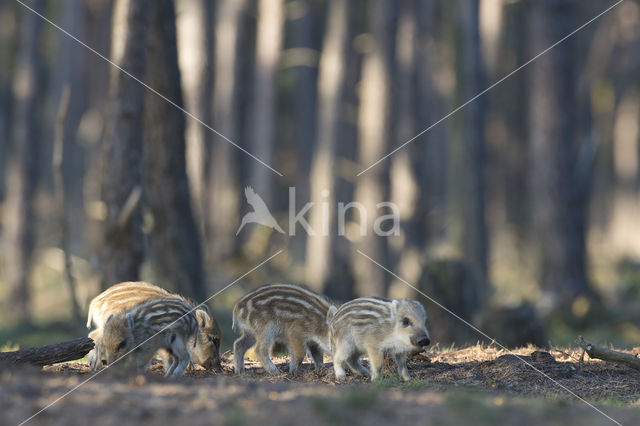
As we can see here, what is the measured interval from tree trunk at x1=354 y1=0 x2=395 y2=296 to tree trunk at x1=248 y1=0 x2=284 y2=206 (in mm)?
3788

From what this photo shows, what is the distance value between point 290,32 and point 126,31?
37.5 meters

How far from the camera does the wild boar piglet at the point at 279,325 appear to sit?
8.20 metres

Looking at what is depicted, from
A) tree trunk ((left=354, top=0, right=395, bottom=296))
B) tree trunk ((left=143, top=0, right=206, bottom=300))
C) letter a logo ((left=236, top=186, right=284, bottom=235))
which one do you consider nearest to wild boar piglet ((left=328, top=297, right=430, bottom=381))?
tree trunk ((left=143, top=0, right=206, bottom=300))

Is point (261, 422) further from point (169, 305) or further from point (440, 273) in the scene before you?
point (440, 273)

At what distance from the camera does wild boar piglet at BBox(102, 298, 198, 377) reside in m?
7.12

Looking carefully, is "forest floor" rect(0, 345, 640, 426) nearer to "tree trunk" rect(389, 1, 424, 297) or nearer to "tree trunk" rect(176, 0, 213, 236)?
"tree trunk" rect(176, 0, 213, 236)

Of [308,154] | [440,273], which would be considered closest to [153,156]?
[440,273]

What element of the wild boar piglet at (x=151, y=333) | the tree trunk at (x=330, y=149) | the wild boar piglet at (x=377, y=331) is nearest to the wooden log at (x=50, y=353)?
the wild boar piglet at (x=151, y=333)

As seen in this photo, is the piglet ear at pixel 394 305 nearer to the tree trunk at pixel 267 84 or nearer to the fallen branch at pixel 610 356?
the fallen branch at pixel 610 356

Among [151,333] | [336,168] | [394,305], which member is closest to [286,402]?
[151,333]

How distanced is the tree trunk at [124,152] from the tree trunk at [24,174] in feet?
34.8

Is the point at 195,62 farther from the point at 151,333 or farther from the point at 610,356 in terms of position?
the point at 610,356

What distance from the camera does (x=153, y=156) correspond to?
13.4m

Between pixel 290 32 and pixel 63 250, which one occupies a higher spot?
pixel 290 32
